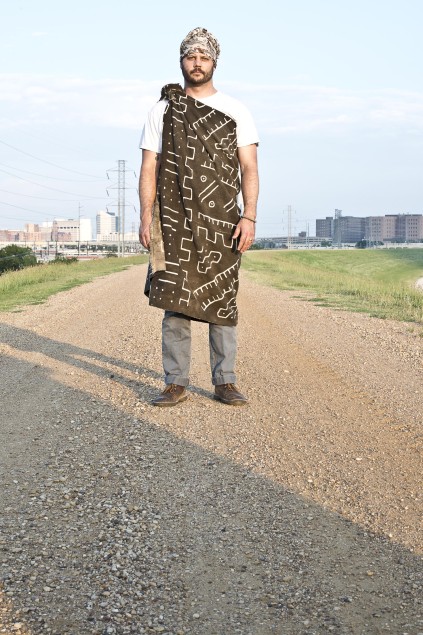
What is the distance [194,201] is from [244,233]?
1.32ft

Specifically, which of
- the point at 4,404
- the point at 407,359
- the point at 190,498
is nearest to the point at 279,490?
the point at 190,498

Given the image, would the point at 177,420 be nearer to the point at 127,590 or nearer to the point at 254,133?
the point at 254,133

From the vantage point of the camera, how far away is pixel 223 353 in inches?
254

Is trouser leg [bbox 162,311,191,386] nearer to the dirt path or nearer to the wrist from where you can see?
the dirt path

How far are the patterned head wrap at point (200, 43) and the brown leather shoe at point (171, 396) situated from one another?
2240 mm

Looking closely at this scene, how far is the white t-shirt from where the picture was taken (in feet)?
20.2

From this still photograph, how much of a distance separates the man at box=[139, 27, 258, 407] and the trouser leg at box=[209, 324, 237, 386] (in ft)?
0.12

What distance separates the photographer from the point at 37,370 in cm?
799

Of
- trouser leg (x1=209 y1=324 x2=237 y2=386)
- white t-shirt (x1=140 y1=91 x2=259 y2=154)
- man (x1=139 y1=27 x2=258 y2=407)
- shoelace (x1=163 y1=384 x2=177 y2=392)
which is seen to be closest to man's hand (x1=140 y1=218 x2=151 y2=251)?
man (x1=139 y1=27 x2=258 y2=407)

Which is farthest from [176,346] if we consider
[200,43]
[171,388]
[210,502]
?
[210,502]

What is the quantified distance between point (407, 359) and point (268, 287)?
44.6 feet

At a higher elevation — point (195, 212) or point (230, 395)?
point (195, 212)

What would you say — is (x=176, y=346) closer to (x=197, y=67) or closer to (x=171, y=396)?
(x=171, y=396)

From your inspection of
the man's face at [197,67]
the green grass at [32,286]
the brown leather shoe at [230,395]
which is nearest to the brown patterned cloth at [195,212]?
the man's face at [197,67]
